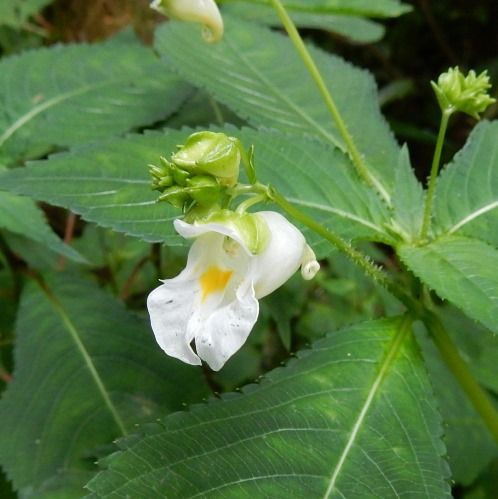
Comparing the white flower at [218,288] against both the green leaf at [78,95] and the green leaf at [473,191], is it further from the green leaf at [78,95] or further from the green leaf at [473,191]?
the green leaf at [78,95]

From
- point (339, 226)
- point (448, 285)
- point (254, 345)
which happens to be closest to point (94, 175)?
point (339, 226)

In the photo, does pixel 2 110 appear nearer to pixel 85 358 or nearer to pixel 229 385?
pixel 85 358

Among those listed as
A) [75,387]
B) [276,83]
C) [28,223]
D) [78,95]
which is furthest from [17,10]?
[75,387]

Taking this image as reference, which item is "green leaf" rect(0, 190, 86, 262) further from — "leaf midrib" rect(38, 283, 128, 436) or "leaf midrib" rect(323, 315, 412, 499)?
"leaf midrib" rect(323, 315, 412, 499)

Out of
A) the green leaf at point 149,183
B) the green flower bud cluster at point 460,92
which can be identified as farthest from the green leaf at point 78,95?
the green flower bud cluster at point 460,92

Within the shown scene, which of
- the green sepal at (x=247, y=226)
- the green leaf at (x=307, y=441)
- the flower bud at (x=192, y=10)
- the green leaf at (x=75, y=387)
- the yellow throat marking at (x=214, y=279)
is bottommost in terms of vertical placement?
the green leaf at (x=75, y=387)
